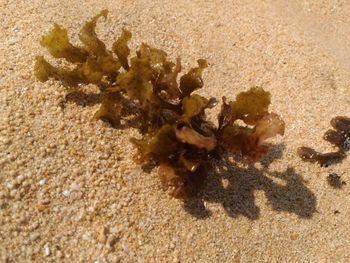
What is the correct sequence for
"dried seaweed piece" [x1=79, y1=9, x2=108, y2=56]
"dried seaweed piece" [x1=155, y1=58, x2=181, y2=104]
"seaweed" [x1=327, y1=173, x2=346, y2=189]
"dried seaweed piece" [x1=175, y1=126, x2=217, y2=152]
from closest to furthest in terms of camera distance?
1. "dried seaweed piece" [x1=175, y1=126, x2=217, y2=152]
2. "dried seaweed piece" [x1=155, y1=58, x2=181, y2=104]
3. "dried seaweed piece" [x1=79, y1=9, x2=108, y2=56]
4. "seaweed" [x1=327, y1=173, x2=346, y2=189]

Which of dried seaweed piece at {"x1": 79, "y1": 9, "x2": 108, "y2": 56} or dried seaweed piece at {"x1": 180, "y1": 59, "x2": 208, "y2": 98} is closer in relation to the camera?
dried seaweed piece at {"x1": 180, "y1": 59, "x2": 208, "y2": 98}

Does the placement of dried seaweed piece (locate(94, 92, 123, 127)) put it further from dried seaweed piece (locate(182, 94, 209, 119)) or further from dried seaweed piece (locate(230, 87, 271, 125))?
dried seaweed piece (locate(230, 87, 271, 125))

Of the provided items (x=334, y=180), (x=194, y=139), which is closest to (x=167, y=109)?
(x=194, y=139)

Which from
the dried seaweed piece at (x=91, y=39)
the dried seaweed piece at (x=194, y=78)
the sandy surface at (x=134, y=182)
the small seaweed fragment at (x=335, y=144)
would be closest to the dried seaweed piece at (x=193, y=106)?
the dried seaweed piece at (x=194, y=78)

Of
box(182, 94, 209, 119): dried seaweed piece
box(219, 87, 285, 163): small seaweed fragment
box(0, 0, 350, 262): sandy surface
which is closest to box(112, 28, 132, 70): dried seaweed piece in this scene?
box(0, 0, 350, 262): sandy surface

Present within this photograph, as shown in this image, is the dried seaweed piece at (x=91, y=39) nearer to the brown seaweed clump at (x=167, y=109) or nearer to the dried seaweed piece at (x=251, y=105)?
the brown seaweed clump at (x=167, y=109)

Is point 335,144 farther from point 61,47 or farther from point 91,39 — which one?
point 61,47
